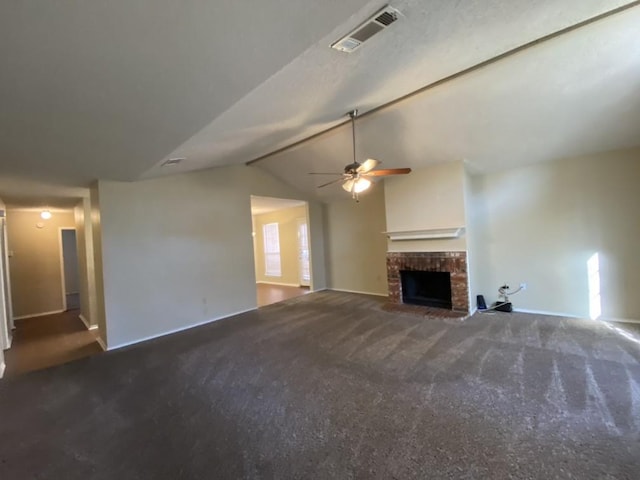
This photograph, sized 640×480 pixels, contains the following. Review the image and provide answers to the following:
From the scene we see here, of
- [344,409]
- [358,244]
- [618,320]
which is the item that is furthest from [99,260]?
[618,320]

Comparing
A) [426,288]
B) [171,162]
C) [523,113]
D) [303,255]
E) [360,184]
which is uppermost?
[523,113]

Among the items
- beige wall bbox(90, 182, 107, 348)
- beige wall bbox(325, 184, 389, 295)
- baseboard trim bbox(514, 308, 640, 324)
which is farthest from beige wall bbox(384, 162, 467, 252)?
beige wall bbox(90, 182, 107, 348)

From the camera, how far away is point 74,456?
6.55 feet

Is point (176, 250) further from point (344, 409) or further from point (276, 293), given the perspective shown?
point (344, 409)

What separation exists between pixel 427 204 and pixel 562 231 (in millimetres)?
2050

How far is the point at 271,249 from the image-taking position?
9.53 meters

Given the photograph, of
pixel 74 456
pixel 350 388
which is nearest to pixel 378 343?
pixel 350 388

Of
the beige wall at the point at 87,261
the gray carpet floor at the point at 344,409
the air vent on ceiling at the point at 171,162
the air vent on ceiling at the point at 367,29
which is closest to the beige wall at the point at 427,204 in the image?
the gray carpet floor at the point at 344,409

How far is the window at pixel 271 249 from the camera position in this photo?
933 centimetres

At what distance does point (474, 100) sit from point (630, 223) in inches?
116

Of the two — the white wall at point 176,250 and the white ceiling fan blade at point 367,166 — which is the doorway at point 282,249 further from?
the white ceiling fan blade at point 367,166

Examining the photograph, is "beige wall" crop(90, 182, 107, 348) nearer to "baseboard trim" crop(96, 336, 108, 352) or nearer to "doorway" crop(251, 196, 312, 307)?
"baseboard trim" crop(96, 336, 108, 352)

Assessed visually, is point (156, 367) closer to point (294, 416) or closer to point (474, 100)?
point (294, 416)

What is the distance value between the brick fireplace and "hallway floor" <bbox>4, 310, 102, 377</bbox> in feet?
16.1
